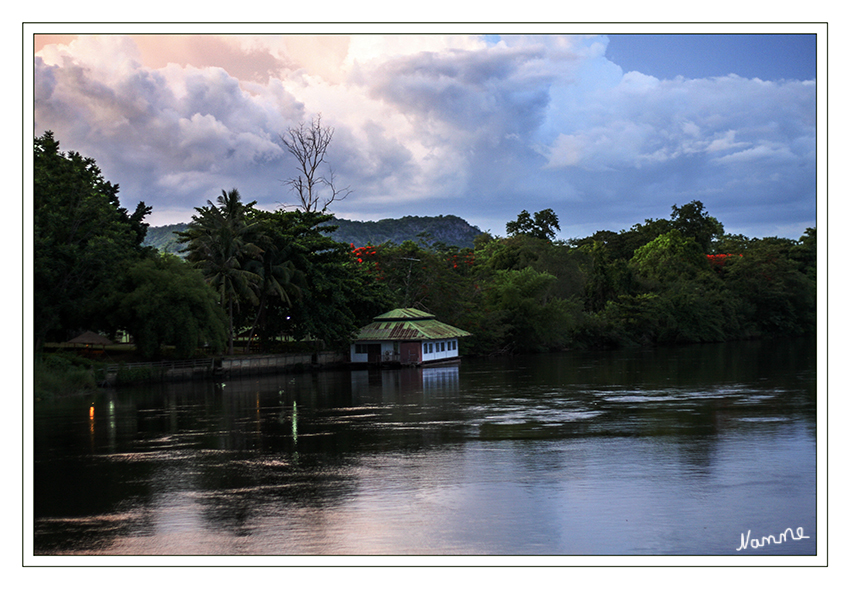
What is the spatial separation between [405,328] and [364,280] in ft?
21.1

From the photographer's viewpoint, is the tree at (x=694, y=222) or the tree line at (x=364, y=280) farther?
the tree at (x=694, y=222)

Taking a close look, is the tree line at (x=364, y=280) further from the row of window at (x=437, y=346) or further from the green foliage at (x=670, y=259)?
the row of window at (x=437, y=346)

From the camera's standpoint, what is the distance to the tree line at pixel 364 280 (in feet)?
123

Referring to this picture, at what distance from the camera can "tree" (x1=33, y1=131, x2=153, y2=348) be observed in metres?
34.5

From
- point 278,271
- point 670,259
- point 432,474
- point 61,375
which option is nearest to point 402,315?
point 278,271

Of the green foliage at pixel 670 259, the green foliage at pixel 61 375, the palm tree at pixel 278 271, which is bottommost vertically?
the green foliage at pixel 61 375

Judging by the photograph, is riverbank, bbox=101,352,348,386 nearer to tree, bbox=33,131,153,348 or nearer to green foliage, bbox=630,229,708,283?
tree, bbox=33,131,153,348

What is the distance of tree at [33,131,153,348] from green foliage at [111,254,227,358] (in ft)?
3.20

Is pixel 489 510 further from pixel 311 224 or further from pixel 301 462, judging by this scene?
pixel 311 224

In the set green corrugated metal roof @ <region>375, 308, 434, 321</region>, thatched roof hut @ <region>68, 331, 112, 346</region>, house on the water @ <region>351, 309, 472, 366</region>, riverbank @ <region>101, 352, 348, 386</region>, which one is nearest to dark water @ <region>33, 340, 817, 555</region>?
riverbank @ <region>101, 352, 348, 386</region>

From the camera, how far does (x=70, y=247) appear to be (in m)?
35.3
